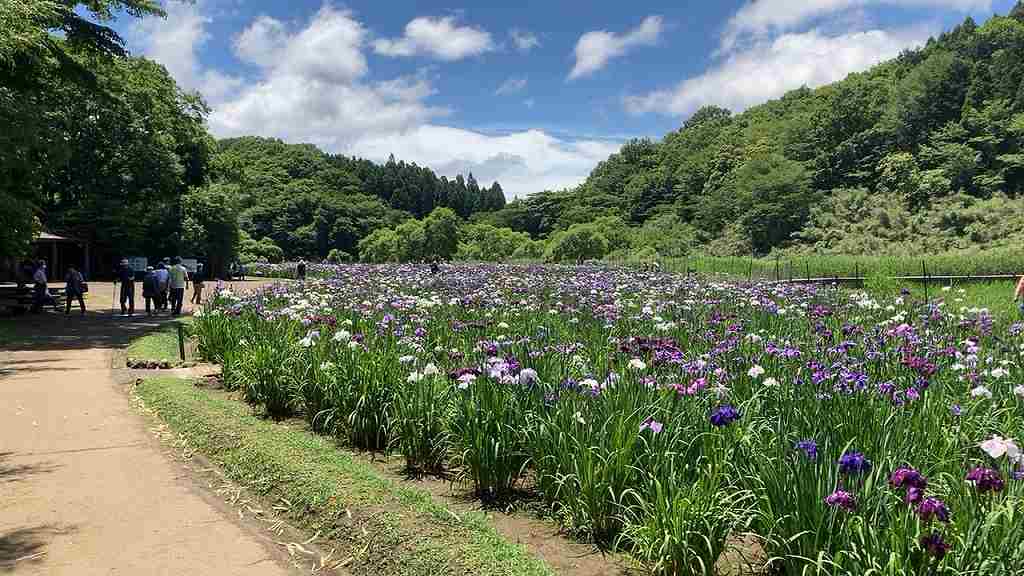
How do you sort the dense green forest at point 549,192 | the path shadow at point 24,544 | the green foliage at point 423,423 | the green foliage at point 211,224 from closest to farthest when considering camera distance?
the path shadow at point 24,544
the green foliage at point 423,423
the dense green forest at point 549,192
the green foliage at point 211,224

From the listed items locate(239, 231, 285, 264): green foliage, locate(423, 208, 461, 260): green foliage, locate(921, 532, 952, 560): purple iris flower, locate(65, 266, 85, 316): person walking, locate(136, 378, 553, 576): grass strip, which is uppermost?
locate(423, 208, 461, 260): green foliage

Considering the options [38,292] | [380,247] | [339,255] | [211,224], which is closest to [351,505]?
[38,292]

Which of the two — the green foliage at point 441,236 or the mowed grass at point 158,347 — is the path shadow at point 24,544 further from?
the green foliage at point 441,236

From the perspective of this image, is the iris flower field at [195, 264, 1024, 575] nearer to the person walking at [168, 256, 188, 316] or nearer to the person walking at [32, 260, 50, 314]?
the person walking at [168, 256, 188, 316]

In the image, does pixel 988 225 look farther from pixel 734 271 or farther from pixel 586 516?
pixel 586 516

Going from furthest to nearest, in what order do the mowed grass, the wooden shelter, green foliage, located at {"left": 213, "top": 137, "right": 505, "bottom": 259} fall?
green foliage, located at {"left": 213, "top": 137, "right": 505, "bottom": 259} < the wooden shelter < the mowed grass

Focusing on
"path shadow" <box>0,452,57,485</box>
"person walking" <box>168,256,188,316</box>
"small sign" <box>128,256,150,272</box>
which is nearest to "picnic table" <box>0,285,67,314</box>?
"person walking" <box>168,256,188,316</box>

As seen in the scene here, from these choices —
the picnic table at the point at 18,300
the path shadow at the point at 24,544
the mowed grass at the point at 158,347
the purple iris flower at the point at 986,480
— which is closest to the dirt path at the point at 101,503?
the path shadow at the point at 24,544

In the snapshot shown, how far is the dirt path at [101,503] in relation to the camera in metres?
3.66

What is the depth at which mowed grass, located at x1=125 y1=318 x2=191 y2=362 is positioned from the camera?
1030 centimetres

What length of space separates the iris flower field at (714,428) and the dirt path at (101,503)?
123cm

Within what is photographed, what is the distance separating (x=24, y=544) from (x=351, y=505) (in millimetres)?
1743

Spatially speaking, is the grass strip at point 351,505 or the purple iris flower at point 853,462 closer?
the purple iris flower at point 853,462

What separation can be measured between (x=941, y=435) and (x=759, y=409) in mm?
878
